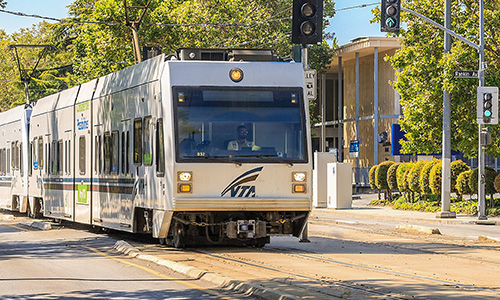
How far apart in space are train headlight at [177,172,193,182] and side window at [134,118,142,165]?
7.88 feet

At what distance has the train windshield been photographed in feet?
56.3

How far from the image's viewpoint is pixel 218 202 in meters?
17.2

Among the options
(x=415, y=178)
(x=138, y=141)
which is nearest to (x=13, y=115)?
(x=415, y=178)

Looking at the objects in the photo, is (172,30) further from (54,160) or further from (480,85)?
(54,160)

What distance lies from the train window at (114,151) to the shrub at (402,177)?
68.9 feet

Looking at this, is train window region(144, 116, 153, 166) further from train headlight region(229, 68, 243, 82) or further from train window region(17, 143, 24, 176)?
train window region(17, 143, 24, 176)

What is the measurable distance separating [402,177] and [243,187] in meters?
24.0

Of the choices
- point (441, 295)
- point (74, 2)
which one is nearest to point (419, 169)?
point (441, 295)

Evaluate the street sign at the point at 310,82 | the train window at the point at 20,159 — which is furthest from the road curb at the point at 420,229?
the train window at the point at 20,159

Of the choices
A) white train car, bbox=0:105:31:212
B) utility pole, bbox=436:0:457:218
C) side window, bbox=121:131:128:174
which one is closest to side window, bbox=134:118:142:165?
side window, bbox=121:131:128:174

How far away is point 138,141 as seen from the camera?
763 inches

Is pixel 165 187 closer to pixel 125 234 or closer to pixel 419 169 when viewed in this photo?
pixel 125 234

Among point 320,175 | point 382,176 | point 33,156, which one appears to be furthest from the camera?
point 382,176

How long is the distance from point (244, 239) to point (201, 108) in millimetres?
3131
